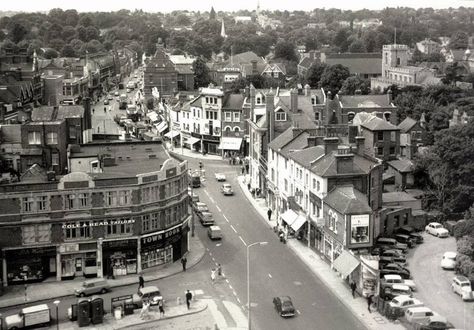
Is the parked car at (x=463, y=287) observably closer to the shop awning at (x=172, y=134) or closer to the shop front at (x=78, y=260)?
the shop front at (x=78, y=260)

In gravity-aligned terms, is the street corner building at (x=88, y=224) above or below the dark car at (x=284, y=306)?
above

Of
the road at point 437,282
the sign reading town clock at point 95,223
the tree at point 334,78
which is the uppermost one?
the tree at point 334,78

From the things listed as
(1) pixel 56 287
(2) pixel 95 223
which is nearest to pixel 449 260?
(2) pixel 95 223

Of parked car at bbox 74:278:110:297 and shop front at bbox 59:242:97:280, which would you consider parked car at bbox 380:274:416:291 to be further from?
shop front at bbox 59:242:97:280

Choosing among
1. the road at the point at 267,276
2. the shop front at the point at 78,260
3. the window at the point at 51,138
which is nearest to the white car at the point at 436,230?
the road at the point at 267,276

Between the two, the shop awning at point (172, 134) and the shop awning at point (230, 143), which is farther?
the shop awning at point (172, 134)

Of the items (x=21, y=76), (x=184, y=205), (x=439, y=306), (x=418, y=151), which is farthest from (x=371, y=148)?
(x=21, y=76)

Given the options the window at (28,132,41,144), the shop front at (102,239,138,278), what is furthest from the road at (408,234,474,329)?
the window at (28,132,41,144)

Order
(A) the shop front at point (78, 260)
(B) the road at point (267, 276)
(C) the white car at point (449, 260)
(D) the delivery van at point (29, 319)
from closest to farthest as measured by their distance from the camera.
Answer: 1. (D) the delivery van at point (29, 319)
2. (B) the road at point (267, 276)
3. (A) the shop front at point (78, 260)
4. (C) the white car at point (449, 260)
